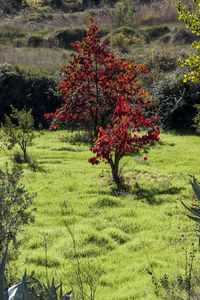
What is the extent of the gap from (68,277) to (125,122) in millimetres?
4753

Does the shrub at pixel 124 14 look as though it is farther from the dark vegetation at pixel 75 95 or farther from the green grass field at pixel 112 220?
the green grass field at pixel 112 220

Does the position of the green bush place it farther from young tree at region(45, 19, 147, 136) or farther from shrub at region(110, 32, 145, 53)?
young tree at region(45, 19, 147, 136)

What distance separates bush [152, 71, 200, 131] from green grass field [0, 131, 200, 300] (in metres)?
4.46

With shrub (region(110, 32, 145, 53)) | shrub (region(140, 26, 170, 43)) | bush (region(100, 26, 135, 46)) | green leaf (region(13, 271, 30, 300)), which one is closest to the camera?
green leaf (region(13, 271, 30, 300))

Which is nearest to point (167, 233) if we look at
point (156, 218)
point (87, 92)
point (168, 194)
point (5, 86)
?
point (156, 218)

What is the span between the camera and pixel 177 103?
1591 centimetres

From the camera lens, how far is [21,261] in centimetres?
548

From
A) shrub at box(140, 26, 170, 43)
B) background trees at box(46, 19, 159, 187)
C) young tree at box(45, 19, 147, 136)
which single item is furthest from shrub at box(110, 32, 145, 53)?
young tree at box(45, 19, 147, 136)

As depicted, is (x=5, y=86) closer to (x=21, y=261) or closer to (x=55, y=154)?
(x=55, y=154)

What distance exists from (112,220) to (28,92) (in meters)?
12.6

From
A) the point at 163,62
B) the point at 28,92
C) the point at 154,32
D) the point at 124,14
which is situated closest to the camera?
the point at 28,92

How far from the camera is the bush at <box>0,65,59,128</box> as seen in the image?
17.4 metres

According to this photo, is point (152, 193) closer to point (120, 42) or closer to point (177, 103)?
point (177, 103)

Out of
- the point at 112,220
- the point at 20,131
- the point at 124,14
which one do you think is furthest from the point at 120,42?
the point at 112,220
